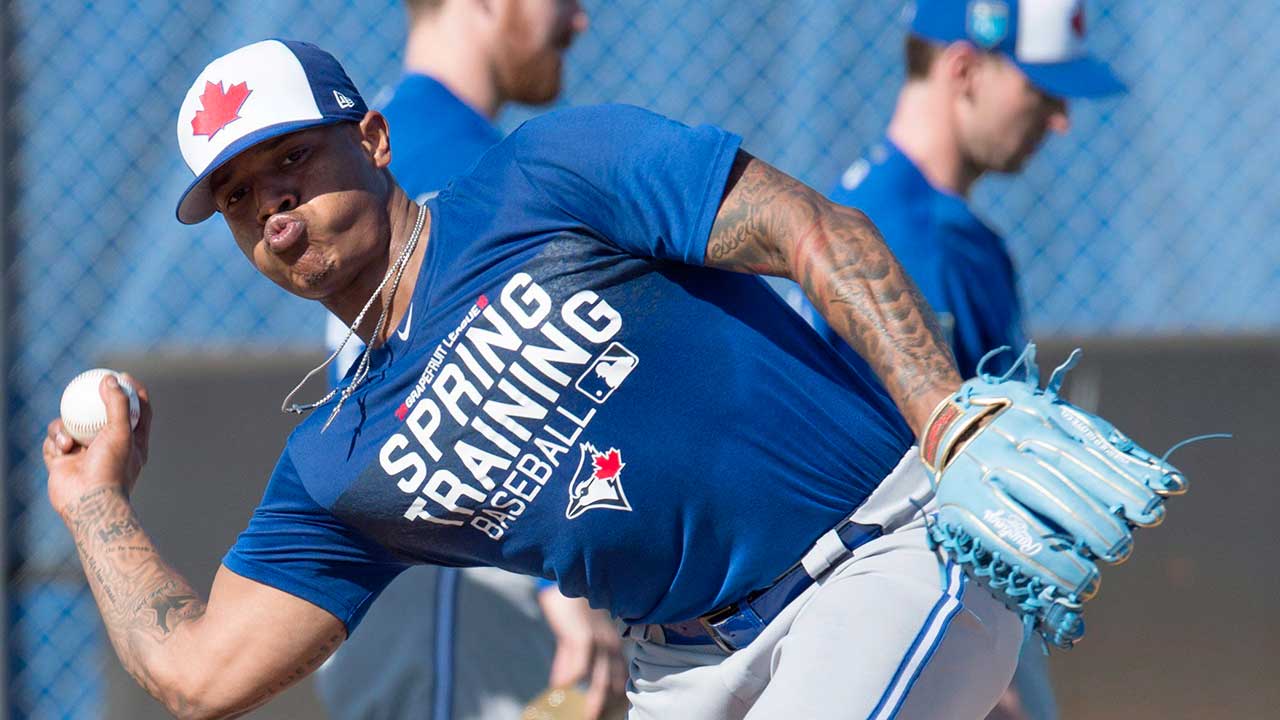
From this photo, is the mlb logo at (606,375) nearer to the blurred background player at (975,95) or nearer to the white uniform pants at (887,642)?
the white uniform pants at (887,642)

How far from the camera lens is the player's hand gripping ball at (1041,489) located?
67.8 inches

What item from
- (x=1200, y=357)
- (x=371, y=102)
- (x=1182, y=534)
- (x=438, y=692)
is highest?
(x=1200, y=357)

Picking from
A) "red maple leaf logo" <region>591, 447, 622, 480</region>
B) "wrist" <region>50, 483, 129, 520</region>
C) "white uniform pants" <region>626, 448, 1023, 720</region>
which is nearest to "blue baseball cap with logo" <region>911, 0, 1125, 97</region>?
"white uniform pants" <region>626, 448, 1023, 720</region>

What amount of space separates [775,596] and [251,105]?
1076 millimetres

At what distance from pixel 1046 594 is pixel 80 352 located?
143 inches

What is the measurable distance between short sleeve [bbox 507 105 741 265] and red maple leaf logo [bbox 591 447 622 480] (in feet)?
0.97

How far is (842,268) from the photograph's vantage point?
6.48ft

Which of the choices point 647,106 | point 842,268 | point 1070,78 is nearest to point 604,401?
point 842,268

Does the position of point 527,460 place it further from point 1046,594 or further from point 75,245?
point 75,245

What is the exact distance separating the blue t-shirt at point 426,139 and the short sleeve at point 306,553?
85cm

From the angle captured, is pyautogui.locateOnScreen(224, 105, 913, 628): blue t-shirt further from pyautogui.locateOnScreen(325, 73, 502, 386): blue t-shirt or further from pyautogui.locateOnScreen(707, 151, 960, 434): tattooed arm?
pyautogui.locateOnScreen(325, 73, 502, 386): blue t-shirt

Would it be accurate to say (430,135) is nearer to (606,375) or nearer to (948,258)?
(948,258)

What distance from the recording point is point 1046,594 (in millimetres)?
1771

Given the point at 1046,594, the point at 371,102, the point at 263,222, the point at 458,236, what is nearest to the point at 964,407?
the point at 1046,594
